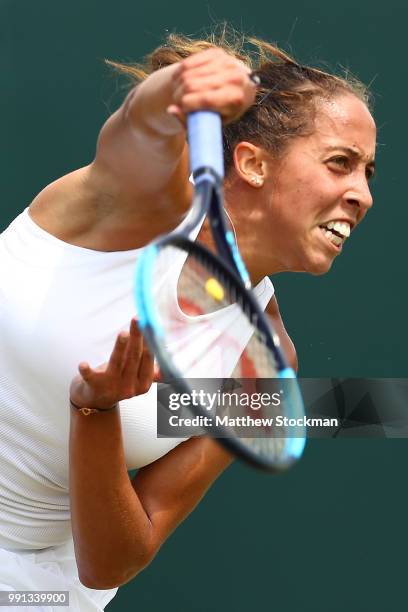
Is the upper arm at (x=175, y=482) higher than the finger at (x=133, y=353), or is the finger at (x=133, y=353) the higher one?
the finger at (x=133, y=353)

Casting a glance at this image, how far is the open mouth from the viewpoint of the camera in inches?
74.6

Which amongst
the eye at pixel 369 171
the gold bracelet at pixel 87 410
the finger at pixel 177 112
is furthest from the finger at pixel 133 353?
the eye at pixel 369 171

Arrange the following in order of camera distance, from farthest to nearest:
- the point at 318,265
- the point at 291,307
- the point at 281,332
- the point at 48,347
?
the point at 291,307 → the point at 281,332 → the point at 318,265 → the point at 48,347

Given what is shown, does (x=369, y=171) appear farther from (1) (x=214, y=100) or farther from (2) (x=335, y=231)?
(1) (x=214, y=100)

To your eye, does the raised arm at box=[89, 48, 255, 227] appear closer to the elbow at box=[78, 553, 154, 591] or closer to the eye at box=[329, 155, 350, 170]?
the eye at box=[329, 155, 350, 170]

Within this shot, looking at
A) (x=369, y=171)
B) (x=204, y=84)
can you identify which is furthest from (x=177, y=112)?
(x=369, y=171)

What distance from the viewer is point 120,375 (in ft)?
5.02

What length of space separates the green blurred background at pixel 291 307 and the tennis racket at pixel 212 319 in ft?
1.65

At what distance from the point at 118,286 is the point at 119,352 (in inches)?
11.4

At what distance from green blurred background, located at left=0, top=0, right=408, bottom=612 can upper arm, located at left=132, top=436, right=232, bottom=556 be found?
66 centimetres

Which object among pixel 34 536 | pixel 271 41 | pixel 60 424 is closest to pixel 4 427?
pixel 60 424

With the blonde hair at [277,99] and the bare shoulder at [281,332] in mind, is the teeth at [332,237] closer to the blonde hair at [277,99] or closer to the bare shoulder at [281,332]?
the blonde hair at [277,99]

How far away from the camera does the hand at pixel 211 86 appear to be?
1.38m

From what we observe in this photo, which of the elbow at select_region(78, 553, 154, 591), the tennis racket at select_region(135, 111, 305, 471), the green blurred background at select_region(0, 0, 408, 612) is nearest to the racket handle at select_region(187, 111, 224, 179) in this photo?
the tennis racket at select_region(135, 111, 305, 471)
